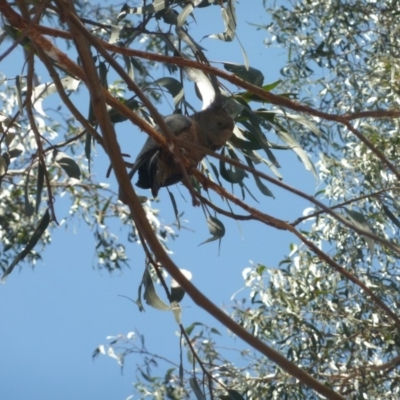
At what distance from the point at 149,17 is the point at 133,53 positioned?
37cm

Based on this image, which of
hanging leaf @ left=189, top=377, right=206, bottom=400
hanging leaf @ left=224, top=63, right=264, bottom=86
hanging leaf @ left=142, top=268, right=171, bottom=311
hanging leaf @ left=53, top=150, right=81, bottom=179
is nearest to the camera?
hanging leaf @ left=189, top=377, right=206, bottom=400

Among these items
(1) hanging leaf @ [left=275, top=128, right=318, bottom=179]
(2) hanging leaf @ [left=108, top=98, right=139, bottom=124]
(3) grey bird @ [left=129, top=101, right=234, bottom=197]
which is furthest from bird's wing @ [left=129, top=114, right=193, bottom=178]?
(1) hanging leaf @ [left=275, top=128, right=318, bottom=179]

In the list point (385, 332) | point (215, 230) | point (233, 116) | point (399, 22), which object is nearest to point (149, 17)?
point (233, 116)

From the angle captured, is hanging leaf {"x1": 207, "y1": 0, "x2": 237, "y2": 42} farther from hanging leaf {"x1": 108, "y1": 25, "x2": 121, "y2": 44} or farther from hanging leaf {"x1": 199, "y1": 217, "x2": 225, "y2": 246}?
hanging leaf {"x1": 199, "y1": 217, "x2": 225, "y2": 246}

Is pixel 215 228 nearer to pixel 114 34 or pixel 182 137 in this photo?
pixel 182 137

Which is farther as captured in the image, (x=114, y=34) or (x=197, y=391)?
(x=114, y=34)

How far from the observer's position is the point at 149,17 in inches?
78.4

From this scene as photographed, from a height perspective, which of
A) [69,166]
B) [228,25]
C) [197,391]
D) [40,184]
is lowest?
[197,391]

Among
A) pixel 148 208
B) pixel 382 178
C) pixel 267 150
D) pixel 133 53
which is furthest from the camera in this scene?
pixel 148 208

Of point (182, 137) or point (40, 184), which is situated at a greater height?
point (182, 137)

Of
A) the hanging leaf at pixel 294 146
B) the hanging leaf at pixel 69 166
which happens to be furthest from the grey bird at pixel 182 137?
the hanging leaf at pixel 69 166

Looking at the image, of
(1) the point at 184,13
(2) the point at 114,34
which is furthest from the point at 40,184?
(1) the point at 184,13

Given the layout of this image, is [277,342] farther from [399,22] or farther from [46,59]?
[46,59]

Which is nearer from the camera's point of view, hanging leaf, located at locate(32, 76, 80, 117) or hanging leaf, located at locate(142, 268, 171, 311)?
hanging leaf, located at locate(142, 268, 171, 311)
